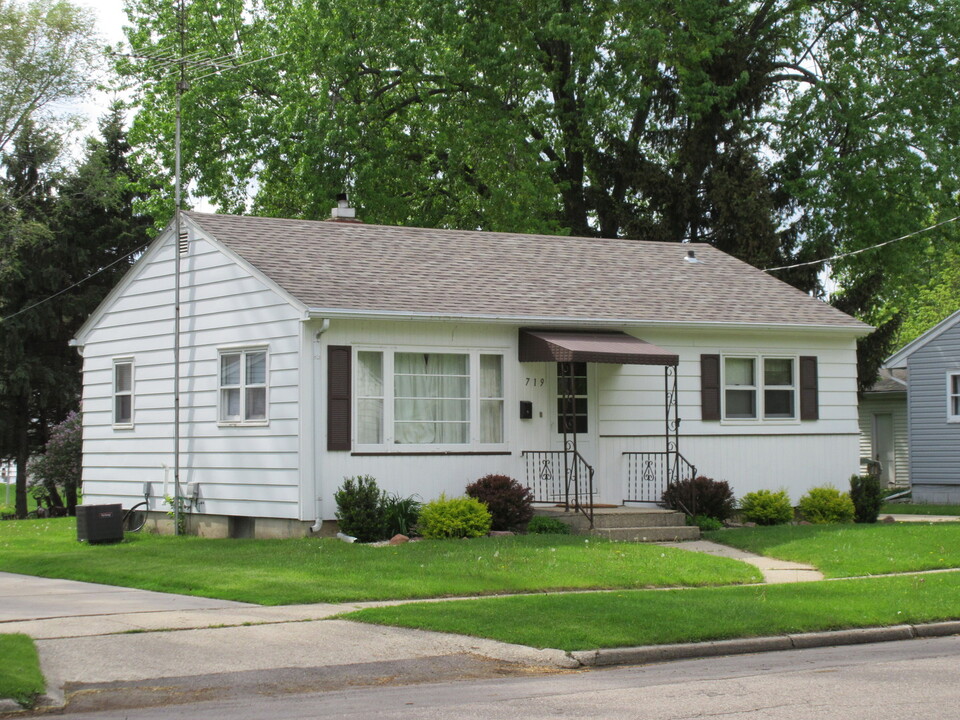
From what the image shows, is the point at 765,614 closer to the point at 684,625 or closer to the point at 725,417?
the point at 684,625

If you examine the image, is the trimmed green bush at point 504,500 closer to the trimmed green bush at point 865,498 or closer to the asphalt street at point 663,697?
the trimmed green bush at point 865,498

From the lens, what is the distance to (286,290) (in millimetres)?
19125

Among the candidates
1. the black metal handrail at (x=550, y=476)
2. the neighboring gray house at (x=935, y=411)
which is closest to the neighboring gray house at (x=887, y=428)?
the neighboring gray house at (x=935, y=411)

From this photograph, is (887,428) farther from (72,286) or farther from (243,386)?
(243,386)

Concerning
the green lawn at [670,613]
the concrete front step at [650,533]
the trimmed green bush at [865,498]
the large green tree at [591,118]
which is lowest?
the green lawn at [670,613]

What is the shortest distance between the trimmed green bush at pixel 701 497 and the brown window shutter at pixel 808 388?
9.03ft

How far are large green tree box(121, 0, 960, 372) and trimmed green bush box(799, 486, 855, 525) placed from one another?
14414 mm

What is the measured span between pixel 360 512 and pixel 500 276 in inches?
233

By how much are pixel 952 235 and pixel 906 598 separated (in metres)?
26.2

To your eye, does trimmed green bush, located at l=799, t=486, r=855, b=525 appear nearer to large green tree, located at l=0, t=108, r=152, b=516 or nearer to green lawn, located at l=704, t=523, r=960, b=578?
green lawn, located at l=704, t=523, r=960, b=578

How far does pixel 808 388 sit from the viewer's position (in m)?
23.2

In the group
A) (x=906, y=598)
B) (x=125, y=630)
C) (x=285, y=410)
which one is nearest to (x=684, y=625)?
(x=906, y=598)

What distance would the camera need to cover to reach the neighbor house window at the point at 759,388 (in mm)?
22797

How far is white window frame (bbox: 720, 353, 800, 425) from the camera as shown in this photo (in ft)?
74.1
